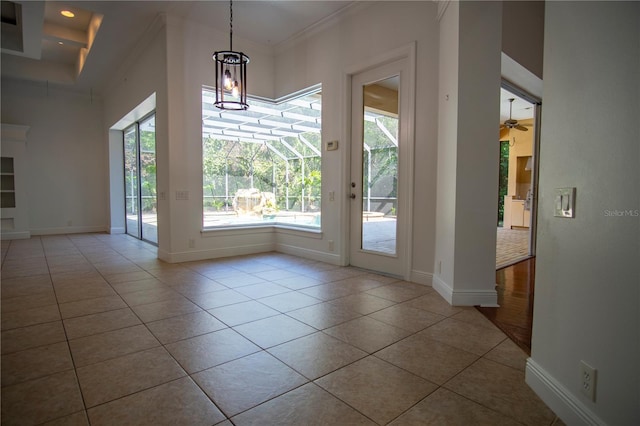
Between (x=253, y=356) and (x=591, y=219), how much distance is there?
1.84 metres

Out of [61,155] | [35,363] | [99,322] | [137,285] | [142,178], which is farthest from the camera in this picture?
[61,155]

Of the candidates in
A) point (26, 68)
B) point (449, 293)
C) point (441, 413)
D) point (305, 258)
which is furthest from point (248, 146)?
point (441, 413)

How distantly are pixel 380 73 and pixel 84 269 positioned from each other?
4496mm

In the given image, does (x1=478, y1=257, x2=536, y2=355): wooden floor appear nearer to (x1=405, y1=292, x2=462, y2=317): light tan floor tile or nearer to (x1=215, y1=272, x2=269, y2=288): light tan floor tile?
(x1=405, y1=292, x2=462, y2=317): light tan floor tile

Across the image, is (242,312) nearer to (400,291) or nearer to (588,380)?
(400,291)

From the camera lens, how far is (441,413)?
1.49 m

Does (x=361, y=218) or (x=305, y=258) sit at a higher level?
(x=361, y=218)

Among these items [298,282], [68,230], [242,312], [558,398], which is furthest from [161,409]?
[68,230]

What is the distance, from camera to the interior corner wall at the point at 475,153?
2803 millimetres

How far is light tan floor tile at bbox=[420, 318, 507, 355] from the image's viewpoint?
7.05ft

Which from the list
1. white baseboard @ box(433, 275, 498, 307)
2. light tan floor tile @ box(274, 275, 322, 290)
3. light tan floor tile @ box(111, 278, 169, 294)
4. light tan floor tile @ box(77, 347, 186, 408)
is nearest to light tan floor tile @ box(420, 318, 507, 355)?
white baseboard @ box(433, 275, 498, 307)

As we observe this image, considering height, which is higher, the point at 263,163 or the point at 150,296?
the point at 263,163

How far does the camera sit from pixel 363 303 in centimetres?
298

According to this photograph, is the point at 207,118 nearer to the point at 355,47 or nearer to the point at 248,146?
the point at 248,146
